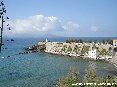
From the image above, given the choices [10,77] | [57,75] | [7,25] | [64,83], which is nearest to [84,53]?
[57,75]

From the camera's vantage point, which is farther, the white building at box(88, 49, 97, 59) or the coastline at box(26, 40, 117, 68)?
the white building at box(88, 49, 97, 59)

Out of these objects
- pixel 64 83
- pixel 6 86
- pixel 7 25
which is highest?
pixel 7 25

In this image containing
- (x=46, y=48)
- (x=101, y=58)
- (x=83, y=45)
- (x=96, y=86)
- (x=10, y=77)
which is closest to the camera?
(x=96, y=86)

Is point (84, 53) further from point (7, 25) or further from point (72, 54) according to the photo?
point (7, 25)

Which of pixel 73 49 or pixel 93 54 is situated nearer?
pixel 93 54

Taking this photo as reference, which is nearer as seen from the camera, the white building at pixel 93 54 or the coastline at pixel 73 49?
the coastline at pixel 73 49

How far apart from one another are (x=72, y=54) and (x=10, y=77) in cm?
6996

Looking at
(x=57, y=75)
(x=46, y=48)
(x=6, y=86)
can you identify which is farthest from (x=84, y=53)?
(x=6, y=86)

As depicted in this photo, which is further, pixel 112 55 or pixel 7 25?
pixel 112 55

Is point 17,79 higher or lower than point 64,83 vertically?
lower

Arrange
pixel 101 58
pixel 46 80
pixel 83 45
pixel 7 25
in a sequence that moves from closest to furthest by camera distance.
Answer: pixel 7 25
pixel 46 80
pixel 101 58
pixel 83 45

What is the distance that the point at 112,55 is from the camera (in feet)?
409

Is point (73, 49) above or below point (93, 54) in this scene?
above

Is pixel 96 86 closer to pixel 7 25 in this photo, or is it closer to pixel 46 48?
pixel 7 25
